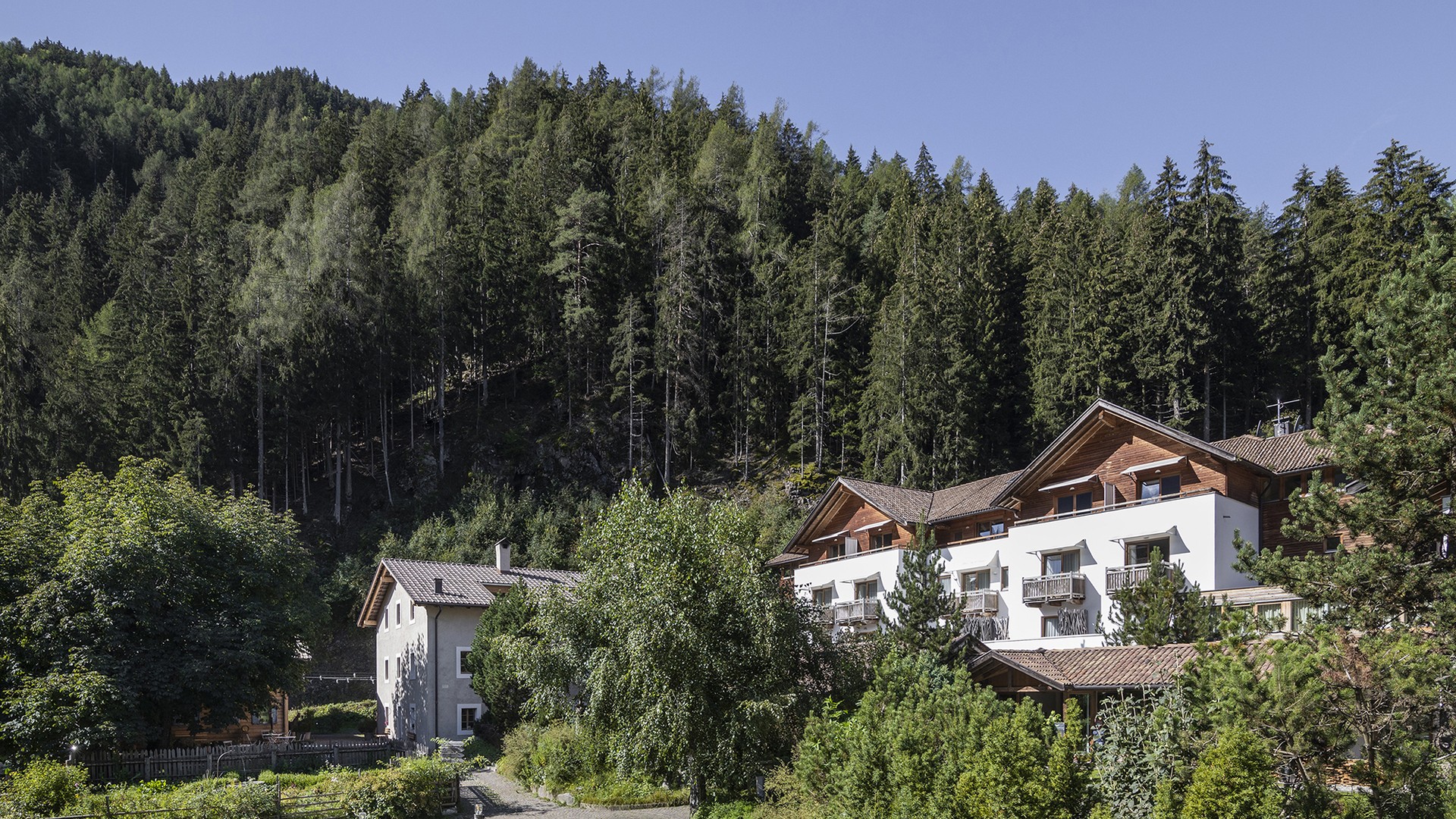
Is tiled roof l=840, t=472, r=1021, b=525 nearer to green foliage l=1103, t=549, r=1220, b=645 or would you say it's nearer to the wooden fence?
green foliage l=1103, t=549, r=1220, b=645

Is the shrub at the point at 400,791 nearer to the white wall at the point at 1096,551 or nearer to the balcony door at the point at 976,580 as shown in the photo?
the white wall at the point at 1096,551

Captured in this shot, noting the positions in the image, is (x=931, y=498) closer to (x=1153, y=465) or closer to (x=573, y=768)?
(x=1153, y=465)

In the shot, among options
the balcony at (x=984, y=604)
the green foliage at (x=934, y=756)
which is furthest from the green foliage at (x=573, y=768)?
the balcony at (x=984, y=604)

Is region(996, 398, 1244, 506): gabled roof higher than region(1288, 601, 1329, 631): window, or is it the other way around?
region(996, 398, 1244, 506): gabled roof

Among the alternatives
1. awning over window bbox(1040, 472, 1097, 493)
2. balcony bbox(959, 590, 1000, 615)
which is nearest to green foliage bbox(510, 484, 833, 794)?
balcony bbox(959, 590, 1000, 615)

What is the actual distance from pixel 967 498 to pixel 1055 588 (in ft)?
24.0

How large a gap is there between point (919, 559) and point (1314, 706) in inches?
554

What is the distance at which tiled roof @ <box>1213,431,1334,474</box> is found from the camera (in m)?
31.6

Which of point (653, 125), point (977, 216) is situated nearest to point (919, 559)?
point (977, 216)

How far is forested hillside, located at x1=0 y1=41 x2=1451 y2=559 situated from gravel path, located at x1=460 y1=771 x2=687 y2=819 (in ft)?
90.8

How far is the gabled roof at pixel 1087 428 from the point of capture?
32375mm

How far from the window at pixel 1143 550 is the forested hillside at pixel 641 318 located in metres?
16.6

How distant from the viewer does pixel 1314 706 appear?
13.8 meters

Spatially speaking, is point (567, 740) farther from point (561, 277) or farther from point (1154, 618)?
point (561, 277)
